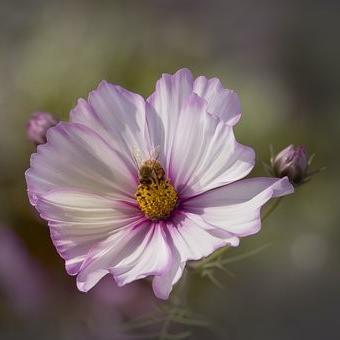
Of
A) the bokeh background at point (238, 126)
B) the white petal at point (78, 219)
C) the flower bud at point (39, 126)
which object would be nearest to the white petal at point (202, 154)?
the white petal at point (78, 219)

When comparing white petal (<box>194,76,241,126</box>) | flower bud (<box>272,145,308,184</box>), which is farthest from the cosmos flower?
flower bud (<box>272,145,308,184</box>)

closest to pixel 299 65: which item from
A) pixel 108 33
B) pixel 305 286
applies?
pixel 108 33

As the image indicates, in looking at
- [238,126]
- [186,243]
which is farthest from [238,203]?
[238,126]

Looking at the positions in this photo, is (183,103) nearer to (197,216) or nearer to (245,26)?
(197,216)

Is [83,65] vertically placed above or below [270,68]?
above

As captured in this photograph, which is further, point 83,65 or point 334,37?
point 334,37

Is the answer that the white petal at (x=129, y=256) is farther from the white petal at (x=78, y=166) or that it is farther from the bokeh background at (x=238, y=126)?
the bokeh background at (x=238, y=126)
